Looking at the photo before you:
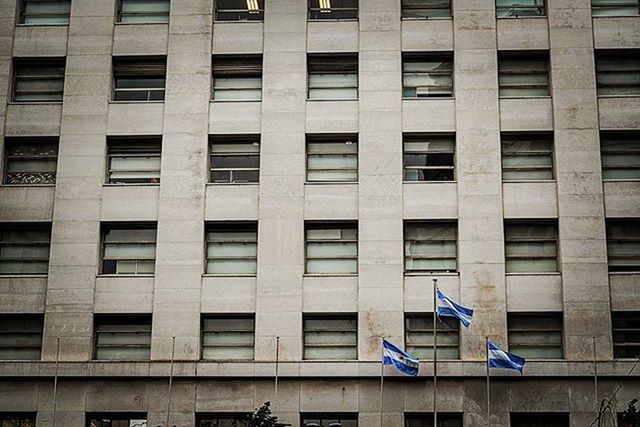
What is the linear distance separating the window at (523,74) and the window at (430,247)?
583cm

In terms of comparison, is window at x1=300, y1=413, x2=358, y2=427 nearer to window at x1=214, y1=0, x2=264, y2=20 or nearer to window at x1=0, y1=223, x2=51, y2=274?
window at x1=0, y1=223, x2=51, y2=274

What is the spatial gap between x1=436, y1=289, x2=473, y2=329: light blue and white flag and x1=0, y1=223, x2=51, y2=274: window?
14.7m

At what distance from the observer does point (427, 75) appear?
37688 millimetres

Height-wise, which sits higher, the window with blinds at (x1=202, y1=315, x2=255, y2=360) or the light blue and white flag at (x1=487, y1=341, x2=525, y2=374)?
the window with blinds at (x1=202, y1=315, x2=255, y2=360)

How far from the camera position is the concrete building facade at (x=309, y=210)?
112 feet

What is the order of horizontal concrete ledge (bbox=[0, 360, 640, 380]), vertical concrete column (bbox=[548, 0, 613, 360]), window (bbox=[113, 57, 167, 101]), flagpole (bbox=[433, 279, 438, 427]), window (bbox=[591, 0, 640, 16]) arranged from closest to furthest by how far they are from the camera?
flagpole (bbox=[433, 279, 438, 427]), horizontal concrete ledge (bbox=[0, 360, 640, 380]), vertical concrete column (bbox=[548, 0, 613, 360]), window (bbox=[591, 0, 640, 16]), window (bbox=[113, 57, 167, 101])

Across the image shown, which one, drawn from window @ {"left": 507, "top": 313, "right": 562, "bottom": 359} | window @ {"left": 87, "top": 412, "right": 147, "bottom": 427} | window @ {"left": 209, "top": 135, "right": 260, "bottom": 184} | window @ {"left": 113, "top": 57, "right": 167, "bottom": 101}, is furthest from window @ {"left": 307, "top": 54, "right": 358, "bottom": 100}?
window @ {"left": 87, "top": 412, "right": 147, "bottom": 427}

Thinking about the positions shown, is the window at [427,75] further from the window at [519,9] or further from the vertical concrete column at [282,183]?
the vertical concrete column at [282,183]

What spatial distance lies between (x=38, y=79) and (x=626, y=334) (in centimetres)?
2446

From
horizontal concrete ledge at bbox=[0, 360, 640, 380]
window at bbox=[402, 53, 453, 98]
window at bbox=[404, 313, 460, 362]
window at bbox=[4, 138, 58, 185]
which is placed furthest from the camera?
window at bbox=[4, 138, 58, 185]

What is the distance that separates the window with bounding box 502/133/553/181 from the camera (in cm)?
3659

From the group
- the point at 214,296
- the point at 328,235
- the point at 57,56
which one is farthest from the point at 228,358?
the point at 57,56

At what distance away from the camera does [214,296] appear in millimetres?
35438

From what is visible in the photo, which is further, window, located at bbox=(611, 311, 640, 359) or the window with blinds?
the window with blinds
